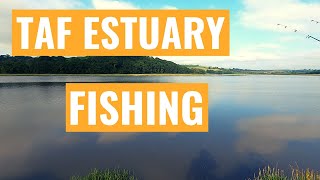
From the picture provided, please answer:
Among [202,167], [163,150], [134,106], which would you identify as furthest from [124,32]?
[202,167]

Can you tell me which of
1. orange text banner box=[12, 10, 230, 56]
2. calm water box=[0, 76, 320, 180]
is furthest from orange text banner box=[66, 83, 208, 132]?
orange text banner box=[12, 10, 230, 56]

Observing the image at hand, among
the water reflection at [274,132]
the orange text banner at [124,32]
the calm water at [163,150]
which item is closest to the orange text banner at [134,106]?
the calm water at [163,150]

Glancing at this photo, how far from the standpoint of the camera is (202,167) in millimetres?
23250

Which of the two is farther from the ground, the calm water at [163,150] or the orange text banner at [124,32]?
the orange text banner at [124,32]

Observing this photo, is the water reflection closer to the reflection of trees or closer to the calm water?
the calm water

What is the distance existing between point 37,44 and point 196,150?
17.2m

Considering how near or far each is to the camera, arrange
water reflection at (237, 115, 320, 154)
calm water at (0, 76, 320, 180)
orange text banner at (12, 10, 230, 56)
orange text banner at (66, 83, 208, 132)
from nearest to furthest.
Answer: calm water at (0, 76, 320, 180) < orange text banner at (66, 83, 208, 132) < orange text banner at (12, 10, 230, 56) < water reflection at (237, 115, 320, 154)

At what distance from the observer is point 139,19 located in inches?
1171

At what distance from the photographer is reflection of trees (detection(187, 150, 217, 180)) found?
21469 millimetres

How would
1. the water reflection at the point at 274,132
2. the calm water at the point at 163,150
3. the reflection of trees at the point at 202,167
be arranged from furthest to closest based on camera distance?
the water reflection at the point at 274,132
the calm water at the point at 163,150
the reflection of trees at the point at 202,167

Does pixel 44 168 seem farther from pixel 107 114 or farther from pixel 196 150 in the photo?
pixel 196 150

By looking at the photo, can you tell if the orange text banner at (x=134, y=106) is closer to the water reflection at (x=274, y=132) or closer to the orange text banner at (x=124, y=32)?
the orange text banner at (x=124, y=32)

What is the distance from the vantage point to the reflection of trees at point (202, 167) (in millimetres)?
21469

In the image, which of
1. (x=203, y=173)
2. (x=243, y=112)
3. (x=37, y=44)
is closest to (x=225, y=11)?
(x=203, y=173)
